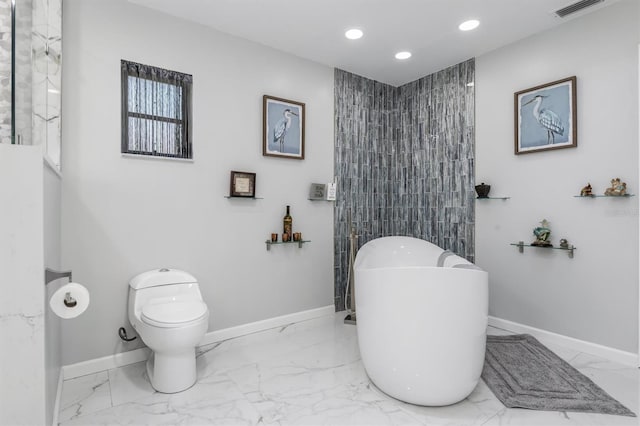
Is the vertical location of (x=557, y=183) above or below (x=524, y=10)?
below

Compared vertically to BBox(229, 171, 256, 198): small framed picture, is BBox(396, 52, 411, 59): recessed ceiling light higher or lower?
higher

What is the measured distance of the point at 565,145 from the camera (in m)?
2.84

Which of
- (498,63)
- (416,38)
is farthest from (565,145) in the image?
(416,38)

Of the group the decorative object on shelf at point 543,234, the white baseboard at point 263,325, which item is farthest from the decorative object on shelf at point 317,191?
the decorative object on shelf at point 543,234

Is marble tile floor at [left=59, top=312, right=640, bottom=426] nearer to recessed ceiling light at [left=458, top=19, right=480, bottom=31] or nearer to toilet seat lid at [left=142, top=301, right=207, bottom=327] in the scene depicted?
toilet seat lid at [left=142, top=301, right=207, bottom=327]

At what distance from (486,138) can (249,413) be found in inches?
120

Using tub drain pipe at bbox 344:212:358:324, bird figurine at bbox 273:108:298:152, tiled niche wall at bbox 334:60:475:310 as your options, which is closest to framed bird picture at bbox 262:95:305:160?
bird figurine at bbox 273:108:298:152

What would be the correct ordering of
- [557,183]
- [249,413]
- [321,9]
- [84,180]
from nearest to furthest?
[249,413] → [84,180] → [321,9] → [557,183]

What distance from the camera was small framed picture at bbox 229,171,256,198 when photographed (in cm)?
303

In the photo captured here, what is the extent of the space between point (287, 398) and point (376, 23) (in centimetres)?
282

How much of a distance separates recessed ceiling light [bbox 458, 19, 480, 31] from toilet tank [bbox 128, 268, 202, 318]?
2.93m

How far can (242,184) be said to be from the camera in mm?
3082

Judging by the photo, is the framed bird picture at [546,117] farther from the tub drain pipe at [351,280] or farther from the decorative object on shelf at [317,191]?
the decorative object on shelf at [317,191]

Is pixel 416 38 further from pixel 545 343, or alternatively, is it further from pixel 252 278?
pixel 545 343
